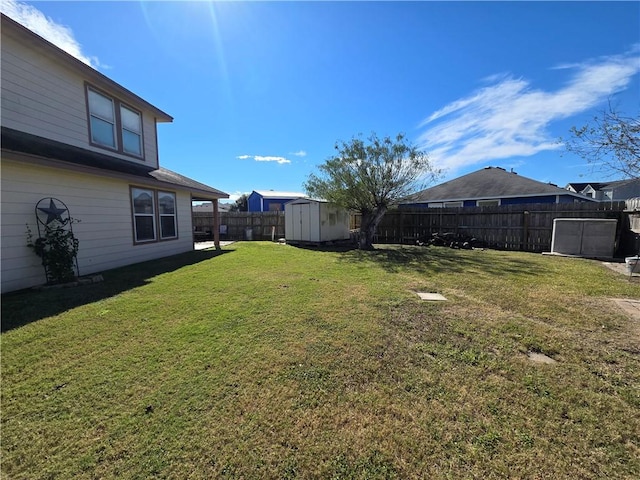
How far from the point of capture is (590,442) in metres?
1.76

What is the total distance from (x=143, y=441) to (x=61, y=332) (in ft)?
8.69

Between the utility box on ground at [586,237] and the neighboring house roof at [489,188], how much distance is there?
583 cm

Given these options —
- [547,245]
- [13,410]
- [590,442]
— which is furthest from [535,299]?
[547,245]

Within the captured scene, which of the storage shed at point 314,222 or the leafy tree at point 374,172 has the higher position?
the leafy tree at point 374,172

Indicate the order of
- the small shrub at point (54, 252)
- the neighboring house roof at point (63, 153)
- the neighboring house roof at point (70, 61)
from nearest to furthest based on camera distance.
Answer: the neighboring house roof at point (63, 153), the small shrub at point (54, 252), the neighboring house roof at point (70, 61)

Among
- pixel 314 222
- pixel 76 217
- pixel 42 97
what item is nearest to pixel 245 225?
pixel 314 222

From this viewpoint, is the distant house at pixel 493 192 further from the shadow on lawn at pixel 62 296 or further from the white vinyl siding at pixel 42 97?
the white vinyl siding at pixel 42 97

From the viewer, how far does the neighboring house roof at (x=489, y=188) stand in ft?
49.3

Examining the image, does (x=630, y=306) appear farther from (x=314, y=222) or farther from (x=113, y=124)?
(x=113, y=124)

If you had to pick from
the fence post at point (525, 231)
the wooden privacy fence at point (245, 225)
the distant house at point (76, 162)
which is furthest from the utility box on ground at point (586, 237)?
the wooden privacy fence at point (245, 225)

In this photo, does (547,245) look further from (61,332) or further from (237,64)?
(61,332)

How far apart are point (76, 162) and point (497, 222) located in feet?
47.6

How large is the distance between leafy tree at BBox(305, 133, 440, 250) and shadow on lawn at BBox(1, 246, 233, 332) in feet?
23.9

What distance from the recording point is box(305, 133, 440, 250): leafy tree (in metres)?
10.6
